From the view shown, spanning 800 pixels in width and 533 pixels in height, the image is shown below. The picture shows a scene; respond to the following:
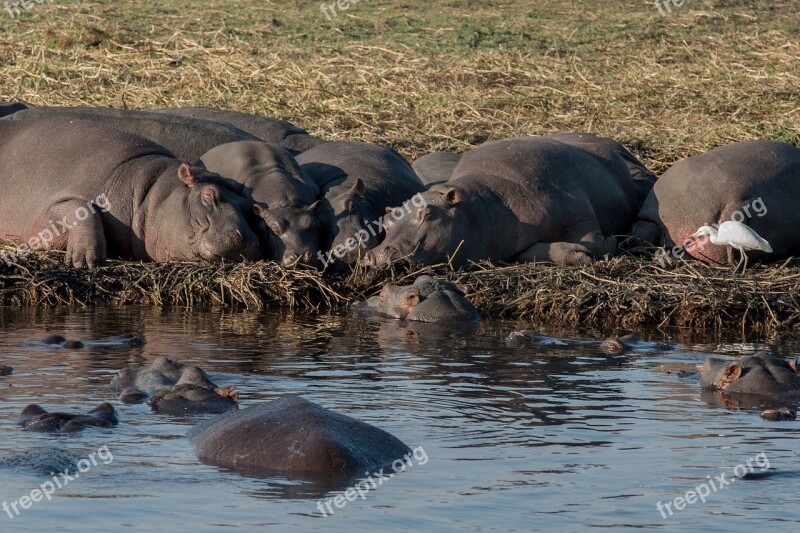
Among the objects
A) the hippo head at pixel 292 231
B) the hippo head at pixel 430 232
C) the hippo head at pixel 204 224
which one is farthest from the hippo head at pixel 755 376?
the hippo head at pixel 204 224

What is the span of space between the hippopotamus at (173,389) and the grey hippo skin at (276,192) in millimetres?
3333

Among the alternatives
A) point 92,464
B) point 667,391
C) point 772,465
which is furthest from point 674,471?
point 92,464

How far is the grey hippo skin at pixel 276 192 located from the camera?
37.7ft

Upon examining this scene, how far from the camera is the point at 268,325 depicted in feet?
34.6

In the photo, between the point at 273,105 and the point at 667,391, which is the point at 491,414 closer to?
the point at 667,391

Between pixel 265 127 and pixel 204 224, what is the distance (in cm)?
243

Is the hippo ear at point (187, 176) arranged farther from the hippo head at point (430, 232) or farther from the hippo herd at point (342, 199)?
the hippo head at point (430, 232)

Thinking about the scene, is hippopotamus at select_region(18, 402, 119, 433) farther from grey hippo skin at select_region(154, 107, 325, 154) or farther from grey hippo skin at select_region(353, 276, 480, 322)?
grey hippo skin at select_region(154, 107, 325, 154)

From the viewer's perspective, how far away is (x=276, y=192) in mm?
11703

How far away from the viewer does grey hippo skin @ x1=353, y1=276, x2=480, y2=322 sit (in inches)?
423

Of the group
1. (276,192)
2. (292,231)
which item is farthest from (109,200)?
(292,231)

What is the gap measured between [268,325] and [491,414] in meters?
3.29

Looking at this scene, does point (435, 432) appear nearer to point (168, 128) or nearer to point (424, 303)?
point (424, 303)

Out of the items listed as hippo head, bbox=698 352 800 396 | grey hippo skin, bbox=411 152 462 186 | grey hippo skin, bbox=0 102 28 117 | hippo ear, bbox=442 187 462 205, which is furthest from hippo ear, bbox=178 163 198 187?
hippo head, bbox=698 352 800 396
